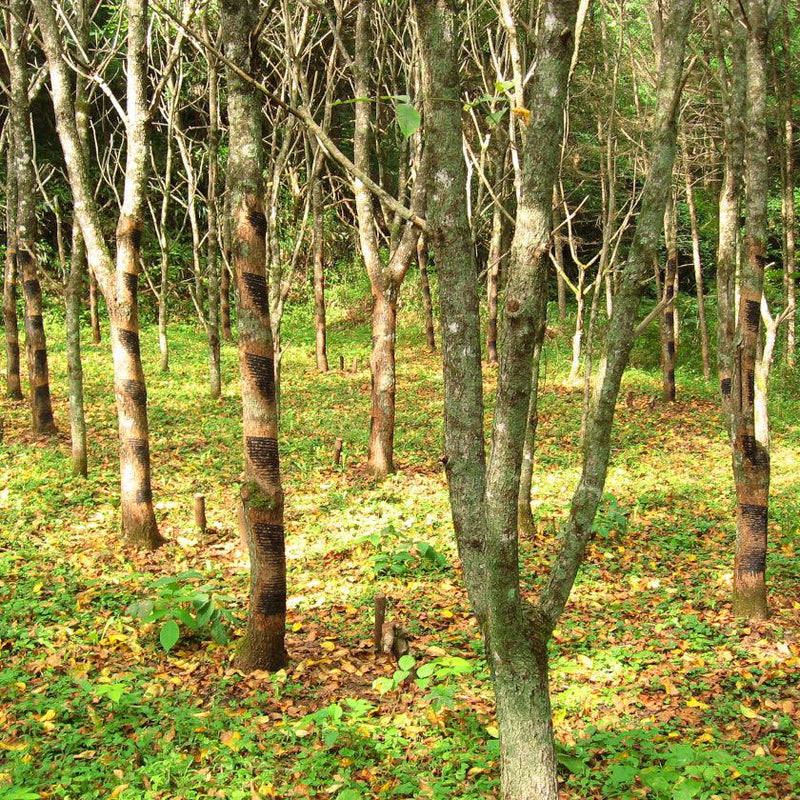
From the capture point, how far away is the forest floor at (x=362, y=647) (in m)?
4.30

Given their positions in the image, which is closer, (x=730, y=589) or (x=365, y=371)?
(x=730, y=589)

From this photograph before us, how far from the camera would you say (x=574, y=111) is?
20.5 m

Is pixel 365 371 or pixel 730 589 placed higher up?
pixel 365 371

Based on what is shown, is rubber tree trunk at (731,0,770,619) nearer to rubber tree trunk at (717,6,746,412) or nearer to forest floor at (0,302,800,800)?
rubber tree trunk at (717,6,746,412)

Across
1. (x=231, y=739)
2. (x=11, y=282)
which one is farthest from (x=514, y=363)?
(x=11, y=282)

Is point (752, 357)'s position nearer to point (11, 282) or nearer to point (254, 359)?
point (254, 359)

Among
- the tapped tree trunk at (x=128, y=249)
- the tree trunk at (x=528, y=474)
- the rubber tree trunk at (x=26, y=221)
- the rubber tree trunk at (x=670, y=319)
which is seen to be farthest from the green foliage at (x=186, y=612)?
the rubber tree trunk at (x=670, y=319)

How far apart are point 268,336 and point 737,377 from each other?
12.9 ft

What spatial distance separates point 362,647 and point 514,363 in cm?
408

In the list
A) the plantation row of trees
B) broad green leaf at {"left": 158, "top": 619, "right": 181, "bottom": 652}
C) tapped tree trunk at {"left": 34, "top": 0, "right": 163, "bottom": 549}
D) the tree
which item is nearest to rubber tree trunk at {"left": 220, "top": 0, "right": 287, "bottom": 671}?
the plantation row of trees

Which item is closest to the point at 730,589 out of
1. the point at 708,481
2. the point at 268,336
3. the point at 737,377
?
the point at 737,377

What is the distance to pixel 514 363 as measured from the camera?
2812 mm

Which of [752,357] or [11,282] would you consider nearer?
[752,357]

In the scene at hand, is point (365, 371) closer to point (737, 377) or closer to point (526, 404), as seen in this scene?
point (737, 377)
